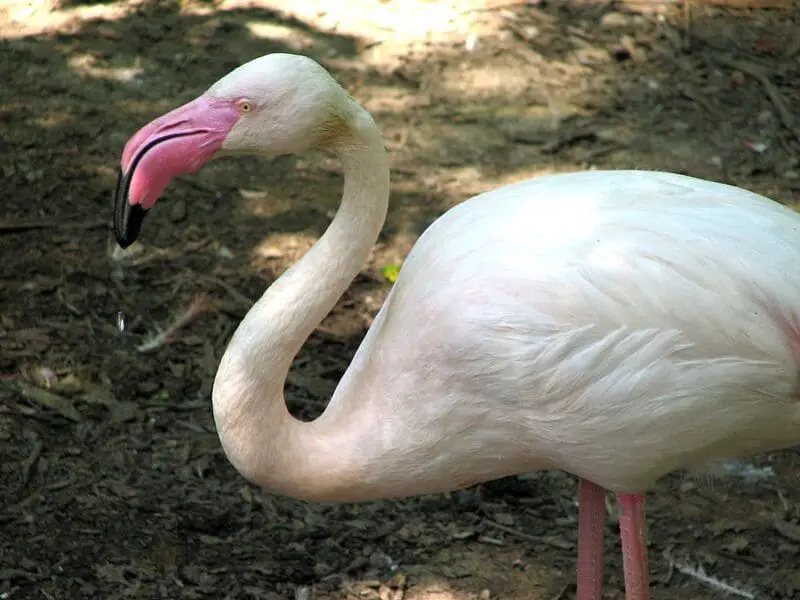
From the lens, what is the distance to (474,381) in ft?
12.3

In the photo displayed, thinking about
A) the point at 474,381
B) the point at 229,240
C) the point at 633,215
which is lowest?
the point at 229,240

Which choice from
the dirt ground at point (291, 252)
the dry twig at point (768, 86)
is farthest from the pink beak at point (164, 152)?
the dry twig at point (768, 86)

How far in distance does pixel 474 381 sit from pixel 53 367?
2.48 metres

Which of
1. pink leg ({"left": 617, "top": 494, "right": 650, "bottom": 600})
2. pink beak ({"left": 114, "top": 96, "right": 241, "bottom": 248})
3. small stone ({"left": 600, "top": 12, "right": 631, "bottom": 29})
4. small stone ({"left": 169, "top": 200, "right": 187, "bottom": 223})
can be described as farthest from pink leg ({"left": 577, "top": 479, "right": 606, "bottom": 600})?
small stone ({"left": 600, "top": 12, "right": 631, "bottom": 29})

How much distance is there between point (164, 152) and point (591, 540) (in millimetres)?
1997

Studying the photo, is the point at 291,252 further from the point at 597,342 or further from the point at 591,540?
the point at 597,342

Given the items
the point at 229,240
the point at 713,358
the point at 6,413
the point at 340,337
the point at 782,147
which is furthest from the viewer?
the point at 782,147

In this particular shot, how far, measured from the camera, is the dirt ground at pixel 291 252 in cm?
478

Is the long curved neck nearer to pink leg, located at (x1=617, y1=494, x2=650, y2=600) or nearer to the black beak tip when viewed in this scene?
the black beak tip

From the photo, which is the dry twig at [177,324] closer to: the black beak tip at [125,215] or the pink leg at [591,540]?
the black beak tip at [125,215]

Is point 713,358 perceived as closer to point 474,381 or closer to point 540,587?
point 474,381

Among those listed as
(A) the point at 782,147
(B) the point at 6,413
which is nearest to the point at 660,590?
(B) the point at 6,413

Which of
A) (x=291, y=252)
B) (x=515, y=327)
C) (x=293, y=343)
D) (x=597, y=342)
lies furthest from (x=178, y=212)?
(x=597, y=342)

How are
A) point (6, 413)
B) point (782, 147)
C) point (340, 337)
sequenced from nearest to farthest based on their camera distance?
point (6, 413) → point (340, 337) → point (782, 147)
